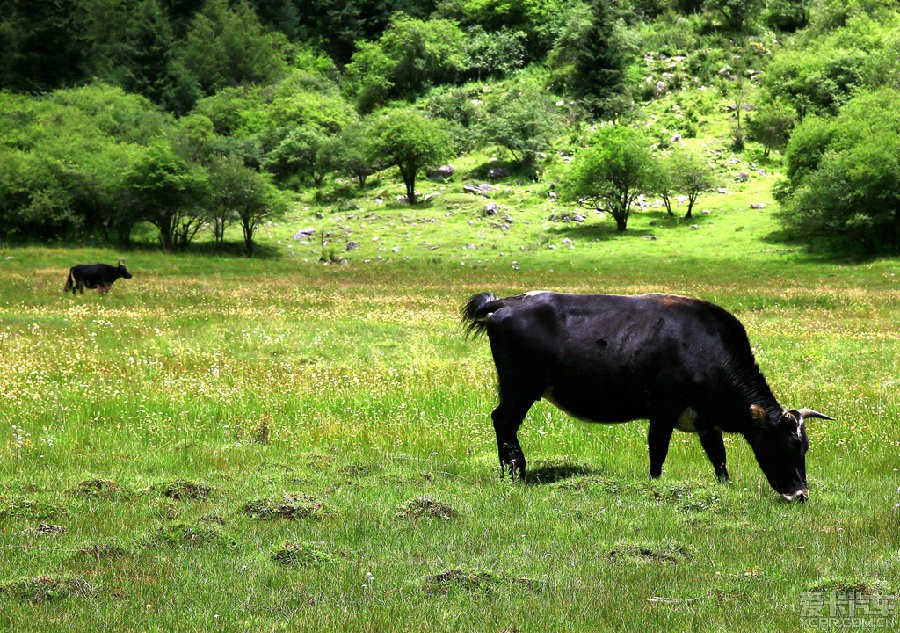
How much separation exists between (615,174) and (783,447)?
232 ft

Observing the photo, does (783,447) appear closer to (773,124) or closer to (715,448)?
(715,448)

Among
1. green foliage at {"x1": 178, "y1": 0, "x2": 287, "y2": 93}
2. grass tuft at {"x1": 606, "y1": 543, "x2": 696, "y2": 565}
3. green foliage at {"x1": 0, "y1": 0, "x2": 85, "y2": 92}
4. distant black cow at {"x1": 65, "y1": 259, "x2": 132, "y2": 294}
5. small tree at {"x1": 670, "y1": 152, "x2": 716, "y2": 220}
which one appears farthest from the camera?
green foliage at {"x1": 178, "y1": 0, "x2": 287, "y2": 93}

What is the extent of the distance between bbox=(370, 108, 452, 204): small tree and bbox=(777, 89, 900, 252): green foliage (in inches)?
1547

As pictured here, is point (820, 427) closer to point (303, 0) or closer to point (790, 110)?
point (790, 110)

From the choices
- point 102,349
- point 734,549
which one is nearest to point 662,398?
point 734,549

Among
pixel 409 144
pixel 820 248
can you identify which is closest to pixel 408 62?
pixel 409 144

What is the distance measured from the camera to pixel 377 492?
30.2 ft

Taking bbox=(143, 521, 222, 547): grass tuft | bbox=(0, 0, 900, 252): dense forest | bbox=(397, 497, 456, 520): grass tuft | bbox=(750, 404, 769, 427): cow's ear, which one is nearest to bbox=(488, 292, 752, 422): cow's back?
bbox=(750, 404, 769, 427): cow's ear

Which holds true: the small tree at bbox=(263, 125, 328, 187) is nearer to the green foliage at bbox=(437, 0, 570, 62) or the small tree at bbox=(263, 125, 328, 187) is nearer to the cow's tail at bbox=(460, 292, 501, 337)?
the green foliage at bbox=(437, 0, 570, 62)

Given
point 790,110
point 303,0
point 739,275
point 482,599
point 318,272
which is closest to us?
point 482,599

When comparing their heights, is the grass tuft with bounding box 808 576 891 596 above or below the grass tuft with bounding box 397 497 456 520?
above

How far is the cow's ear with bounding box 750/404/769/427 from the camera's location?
382 inches

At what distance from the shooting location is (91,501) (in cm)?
852

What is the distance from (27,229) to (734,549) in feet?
264
